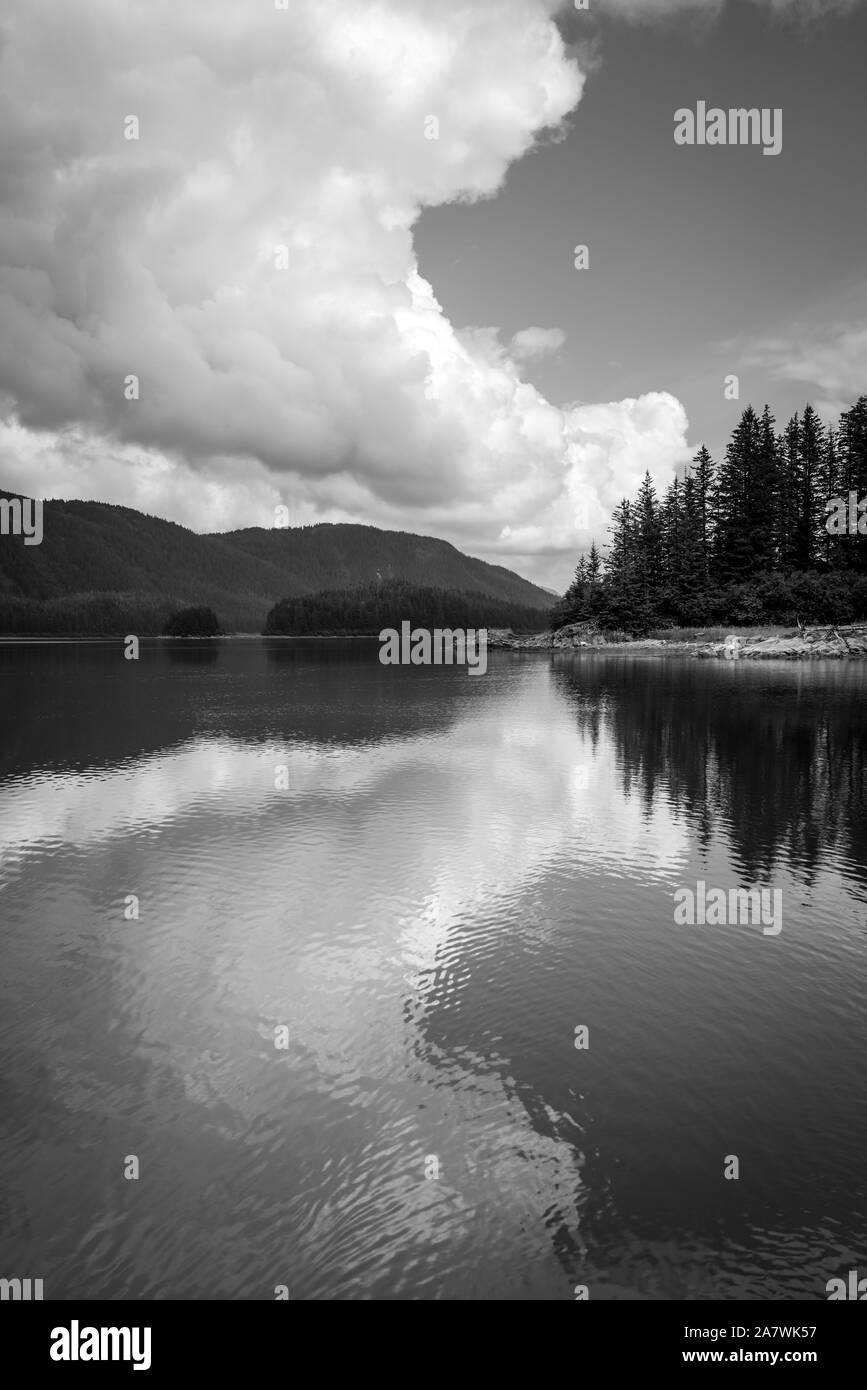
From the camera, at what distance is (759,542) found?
391 feet

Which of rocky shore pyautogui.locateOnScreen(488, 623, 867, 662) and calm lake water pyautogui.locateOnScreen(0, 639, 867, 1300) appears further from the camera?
rocky shore pyautogui.locateOnScreen(488, 623, 867, 662)

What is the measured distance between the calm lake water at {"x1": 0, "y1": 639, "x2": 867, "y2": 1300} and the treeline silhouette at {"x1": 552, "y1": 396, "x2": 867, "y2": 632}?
294 ft

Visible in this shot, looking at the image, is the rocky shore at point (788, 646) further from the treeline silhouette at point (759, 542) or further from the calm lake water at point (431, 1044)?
the calm lake water at point (431, 1044)

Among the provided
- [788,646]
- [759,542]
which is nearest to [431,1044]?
[788,646]

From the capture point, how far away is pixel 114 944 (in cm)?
1611

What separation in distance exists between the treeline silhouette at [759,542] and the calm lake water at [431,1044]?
89.6 m

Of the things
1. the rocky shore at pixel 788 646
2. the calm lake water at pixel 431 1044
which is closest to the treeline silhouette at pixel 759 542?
the rocky shore at pixel 788 646

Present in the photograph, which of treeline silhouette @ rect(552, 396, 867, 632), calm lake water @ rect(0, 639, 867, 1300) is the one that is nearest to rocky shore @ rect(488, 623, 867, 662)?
treeline silhouette @ rect(552, 396, 867, 632)

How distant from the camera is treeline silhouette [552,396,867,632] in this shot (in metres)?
108

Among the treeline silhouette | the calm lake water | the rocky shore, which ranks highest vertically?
the treeline silhouette

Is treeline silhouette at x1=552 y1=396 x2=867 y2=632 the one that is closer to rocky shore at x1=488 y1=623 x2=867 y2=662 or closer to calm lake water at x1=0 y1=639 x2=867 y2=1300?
rocky shore at x1=488 y1=623 x2=867 y2=662

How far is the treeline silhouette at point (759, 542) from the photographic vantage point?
354ft

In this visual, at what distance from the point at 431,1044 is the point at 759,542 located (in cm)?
12320

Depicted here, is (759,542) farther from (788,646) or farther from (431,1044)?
(431,1044)
